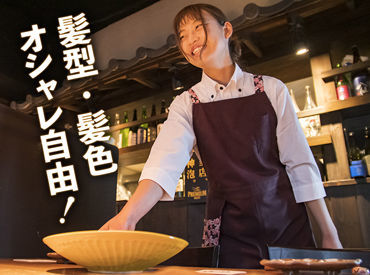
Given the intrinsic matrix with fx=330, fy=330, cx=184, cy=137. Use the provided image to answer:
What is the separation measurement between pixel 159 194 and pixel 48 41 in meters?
4.14

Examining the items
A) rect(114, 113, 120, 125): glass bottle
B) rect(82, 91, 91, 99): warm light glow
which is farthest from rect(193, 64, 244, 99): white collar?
rect(114, 113, 120, 125): glass bottle

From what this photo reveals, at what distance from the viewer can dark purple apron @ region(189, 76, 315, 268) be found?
3.10 feet

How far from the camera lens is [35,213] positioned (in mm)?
1258

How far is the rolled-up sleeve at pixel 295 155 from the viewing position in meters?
0.99

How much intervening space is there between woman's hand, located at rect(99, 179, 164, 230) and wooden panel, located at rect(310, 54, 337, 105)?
6.59ft

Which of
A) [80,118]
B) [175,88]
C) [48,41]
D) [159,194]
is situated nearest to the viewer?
[159,194]

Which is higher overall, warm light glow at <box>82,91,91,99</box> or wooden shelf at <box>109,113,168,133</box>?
warm light glow at <box>82,91,91,99</box>

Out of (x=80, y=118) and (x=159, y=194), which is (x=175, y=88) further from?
(x=159, y=194)

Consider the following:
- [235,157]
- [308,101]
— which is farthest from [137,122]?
[235,157]

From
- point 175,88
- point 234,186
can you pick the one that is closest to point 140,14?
point 175,88

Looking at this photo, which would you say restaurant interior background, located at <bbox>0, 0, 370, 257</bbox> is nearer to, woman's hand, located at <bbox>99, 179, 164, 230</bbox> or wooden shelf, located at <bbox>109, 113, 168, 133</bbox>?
wooden shelf, located at <bbox>109, 113, 168, 133</bbox>

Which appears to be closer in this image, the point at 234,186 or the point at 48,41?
the point at 234,186

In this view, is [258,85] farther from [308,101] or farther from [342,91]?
[308,101]

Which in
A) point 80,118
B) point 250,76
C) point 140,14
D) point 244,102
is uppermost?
point 140,14
